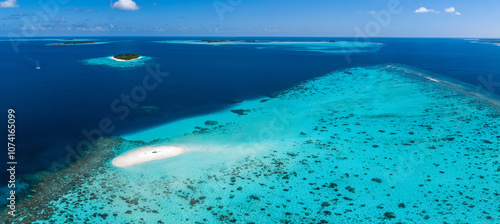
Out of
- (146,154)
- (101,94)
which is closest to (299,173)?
(146,154)

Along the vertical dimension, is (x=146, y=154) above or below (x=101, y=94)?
below

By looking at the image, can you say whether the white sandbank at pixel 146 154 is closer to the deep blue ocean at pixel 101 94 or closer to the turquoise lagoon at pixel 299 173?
the turquoise lagoon at pixel 299 173

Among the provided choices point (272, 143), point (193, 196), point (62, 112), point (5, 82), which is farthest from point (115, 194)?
point (5, 82)

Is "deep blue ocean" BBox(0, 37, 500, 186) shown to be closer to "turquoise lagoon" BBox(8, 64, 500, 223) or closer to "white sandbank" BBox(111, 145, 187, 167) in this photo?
"turquoise lagoon" BBox(8, 64, 500, 223)

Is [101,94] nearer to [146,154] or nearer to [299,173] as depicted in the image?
[146,154]

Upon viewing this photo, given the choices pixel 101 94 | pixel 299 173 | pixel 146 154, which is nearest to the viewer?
pixel 299 173


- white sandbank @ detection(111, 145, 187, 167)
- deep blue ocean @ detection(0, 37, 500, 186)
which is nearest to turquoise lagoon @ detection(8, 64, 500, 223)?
white sandbank @ detection(111, 145, 187, 167)
